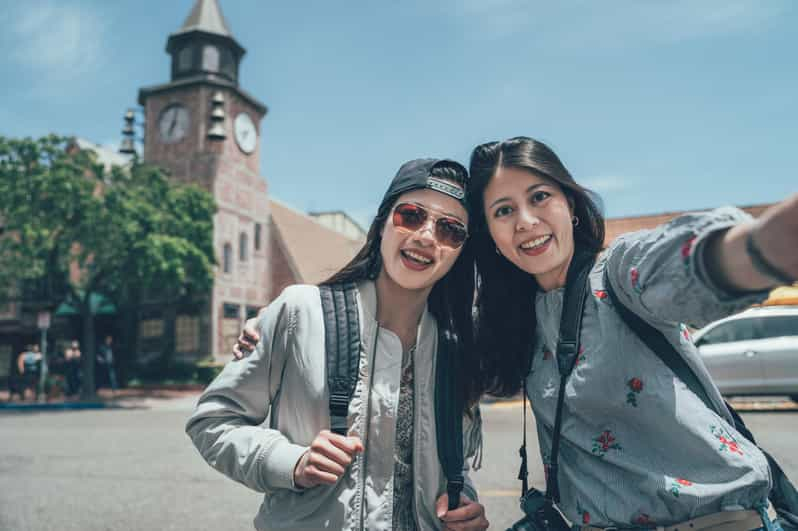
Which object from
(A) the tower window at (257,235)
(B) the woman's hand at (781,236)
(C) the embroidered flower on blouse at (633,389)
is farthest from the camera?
(A) the tower window at (257,235)

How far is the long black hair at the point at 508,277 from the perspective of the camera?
2.05m

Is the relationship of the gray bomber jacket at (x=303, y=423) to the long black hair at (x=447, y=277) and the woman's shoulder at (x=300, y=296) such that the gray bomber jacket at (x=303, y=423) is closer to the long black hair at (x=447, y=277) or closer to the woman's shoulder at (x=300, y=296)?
the woman's shoulder at (x=300, y=296)

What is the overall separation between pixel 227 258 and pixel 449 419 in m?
25.9

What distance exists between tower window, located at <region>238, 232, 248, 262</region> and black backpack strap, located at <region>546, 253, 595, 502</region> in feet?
88.2

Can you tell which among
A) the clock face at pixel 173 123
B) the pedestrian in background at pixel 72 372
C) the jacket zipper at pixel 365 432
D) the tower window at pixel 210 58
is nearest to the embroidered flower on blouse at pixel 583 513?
the jacket zipper at pixel 365 432

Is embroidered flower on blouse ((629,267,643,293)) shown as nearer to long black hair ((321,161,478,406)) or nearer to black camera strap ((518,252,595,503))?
black camera strap ((518,252,595,503))

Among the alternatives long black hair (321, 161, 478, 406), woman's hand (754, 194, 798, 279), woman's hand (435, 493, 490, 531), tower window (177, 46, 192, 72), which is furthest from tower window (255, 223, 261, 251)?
woman's hand (754, 194, 798, 279)

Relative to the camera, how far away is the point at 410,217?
215 cm

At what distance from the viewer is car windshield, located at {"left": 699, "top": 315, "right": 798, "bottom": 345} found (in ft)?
34.6

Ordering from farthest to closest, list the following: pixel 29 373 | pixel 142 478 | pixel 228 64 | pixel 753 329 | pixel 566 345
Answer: pixel 228 64 < pixel 29 373 < pixel 753 329 < pixel 142 478 < pixel 566 345

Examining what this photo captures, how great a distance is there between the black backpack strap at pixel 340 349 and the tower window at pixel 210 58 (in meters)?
27.7

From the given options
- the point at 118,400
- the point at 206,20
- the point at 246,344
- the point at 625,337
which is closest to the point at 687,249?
the point at 625,337

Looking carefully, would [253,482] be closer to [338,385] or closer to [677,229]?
[338,385]

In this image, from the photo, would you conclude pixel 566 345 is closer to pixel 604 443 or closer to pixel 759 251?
pixel 604 443
